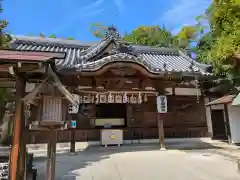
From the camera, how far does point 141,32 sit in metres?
35.9

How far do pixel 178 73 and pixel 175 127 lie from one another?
13.1ft

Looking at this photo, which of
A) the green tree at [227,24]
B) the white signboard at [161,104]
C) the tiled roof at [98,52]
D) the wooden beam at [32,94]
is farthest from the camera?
the tiled roof at [98,52]

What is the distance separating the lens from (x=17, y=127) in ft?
16.3

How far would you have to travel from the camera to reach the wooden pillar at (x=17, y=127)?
4801 millimetres

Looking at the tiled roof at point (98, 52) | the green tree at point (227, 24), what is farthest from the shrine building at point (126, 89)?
the green tree at point (227, 24)

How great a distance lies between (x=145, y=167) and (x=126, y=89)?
189 inches

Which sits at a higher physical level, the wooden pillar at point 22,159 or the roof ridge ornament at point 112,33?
the roof ridge ornament at point 112,33

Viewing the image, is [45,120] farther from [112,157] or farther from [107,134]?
[107,134]

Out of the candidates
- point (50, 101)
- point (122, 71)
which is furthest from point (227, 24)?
point (50, 101)

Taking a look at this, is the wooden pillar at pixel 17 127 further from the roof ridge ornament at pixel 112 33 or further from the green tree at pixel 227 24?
the roof ridge ornament at pixel 112 33

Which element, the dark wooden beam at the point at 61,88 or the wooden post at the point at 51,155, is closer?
the dark wooden beam at the point at 61,88

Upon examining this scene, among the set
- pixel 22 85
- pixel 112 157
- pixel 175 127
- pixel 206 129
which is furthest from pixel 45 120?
pixel 206 129

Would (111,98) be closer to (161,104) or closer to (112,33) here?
(161,104)

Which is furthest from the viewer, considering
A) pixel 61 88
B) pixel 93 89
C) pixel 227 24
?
pixel 93 89
